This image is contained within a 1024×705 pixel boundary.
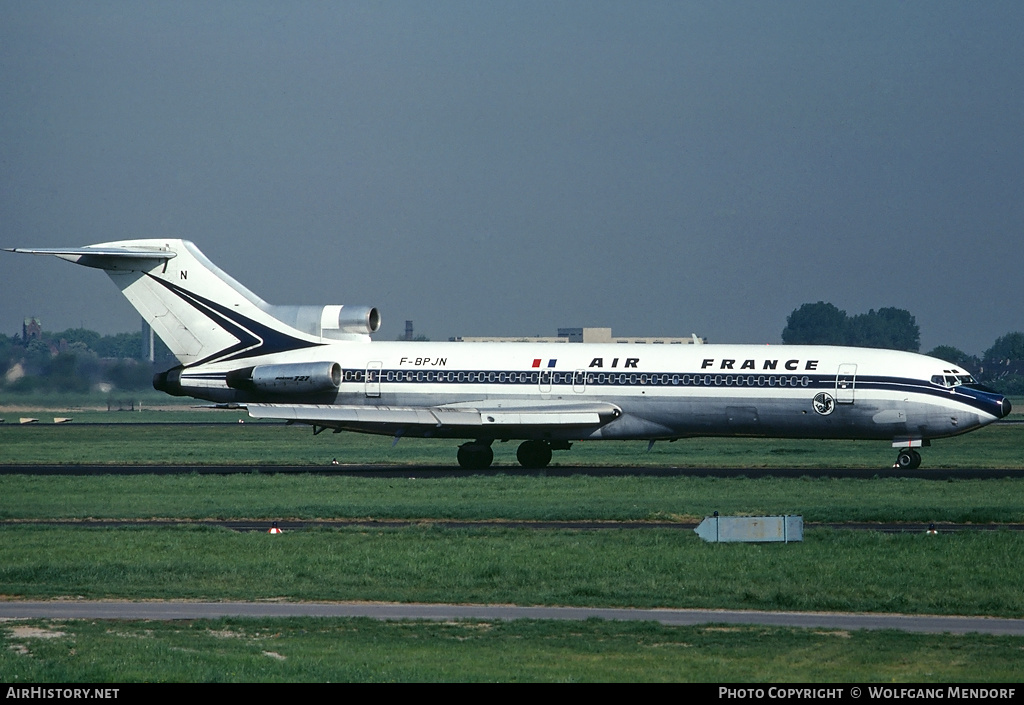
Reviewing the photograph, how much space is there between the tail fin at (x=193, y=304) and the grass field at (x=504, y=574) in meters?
8.27

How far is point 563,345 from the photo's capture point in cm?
5000

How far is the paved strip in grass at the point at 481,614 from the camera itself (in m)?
19.9

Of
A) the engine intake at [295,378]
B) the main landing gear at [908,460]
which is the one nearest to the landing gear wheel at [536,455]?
the engine intake at [295,378]

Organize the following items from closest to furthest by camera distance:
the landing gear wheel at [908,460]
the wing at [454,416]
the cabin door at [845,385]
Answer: the cabin door at [845,385] → the landing gear wheel at [908,460] → the wing at [454,416]

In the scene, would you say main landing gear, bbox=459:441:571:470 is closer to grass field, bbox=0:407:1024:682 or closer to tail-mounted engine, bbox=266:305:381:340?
grass field, bbox=0:407:1024:682

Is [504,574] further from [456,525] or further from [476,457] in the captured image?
[476,457]

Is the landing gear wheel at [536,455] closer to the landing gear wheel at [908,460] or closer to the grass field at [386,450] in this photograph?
the grass field at [386,450]

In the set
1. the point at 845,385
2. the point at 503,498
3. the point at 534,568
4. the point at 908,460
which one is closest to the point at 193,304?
the point at 503,498

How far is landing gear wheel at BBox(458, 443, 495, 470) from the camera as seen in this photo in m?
48.7

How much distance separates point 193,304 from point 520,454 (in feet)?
43.7

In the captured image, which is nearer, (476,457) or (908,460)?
(908,460)

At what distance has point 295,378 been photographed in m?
49.8
